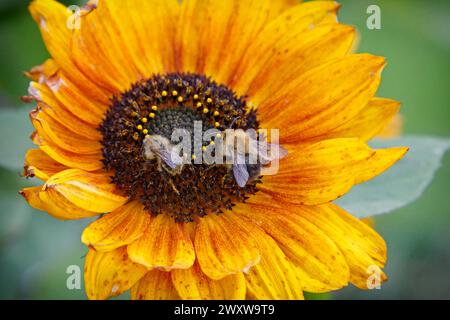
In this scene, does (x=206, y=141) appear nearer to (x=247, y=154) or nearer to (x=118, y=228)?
(x=247, y=154)

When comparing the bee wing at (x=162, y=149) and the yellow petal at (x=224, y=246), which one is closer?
the yellow petal at (x=224, y=246)

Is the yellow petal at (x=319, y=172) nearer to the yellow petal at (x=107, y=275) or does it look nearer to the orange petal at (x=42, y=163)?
the yellow petal at (x=107, y=275)

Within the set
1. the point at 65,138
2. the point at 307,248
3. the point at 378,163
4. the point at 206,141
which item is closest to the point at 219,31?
the point at 206,141

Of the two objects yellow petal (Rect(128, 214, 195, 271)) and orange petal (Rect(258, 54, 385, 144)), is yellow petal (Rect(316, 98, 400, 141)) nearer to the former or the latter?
orange petal (Rect(258, 54, 385, 144))

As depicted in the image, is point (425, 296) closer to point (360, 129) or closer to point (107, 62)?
point (360, 129)

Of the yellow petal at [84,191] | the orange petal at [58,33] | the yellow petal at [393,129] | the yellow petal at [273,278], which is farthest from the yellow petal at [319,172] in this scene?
the yellow petal at [393,129]
